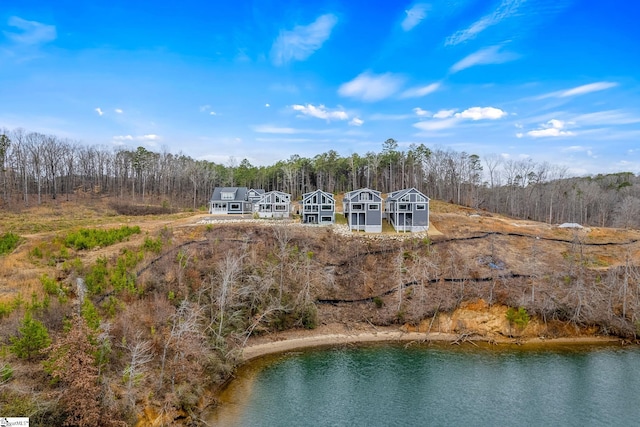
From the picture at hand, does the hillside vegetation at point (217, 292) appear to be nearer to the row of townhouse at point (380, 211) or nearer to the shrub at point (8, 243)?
the shrub at point (8, 243)

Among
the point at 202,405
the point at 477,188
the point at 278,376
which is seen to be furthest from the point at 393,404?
the point at 477,188

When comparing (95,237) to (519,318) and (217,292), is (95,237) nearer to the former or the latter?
(217,292)

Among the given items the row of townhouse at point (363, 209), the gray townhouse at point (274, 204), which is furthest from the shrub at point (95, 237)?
the row of townhouse at point (363, 209)

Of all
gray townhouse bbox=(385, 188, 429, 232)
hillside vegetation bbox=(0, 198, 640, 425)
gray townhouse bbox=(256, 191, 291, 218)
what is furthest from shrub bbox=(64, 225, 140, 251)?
gray townhouse bbox=(385, 188, 429, 232)

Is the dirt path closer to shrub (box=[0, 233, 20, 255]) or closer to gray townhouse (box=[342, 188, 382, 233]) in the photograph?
gray townhouse (box=[342, 188, 382, 233])

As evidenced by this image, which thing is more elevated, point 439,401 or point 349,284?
point 349,284

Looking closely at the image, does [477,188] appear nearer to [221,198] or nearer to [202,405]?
[221,198]

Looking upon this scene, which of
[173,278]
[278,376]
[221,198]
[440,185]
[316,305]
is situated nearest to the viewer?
[278,376]
